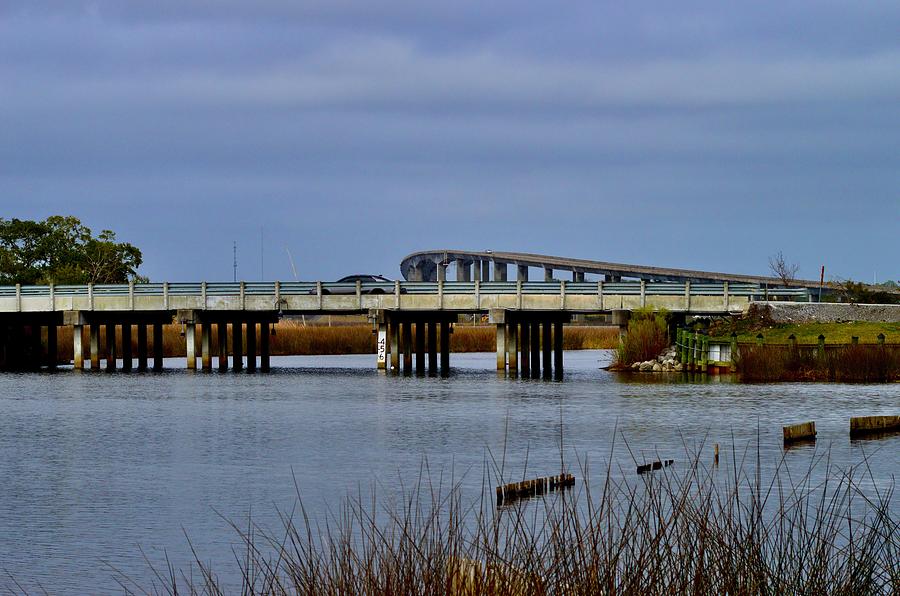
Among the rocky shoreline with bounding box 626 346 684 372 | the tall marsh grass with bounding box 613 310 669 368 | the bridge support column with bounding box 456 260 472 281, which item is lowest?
the rocky shoreline with bounding box 626 346 684 372

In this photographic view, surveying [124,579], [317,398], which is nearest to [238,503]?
[124,579]

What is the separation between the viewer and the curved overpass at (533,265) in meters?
124

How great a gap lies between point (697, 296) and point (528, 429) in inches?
1132

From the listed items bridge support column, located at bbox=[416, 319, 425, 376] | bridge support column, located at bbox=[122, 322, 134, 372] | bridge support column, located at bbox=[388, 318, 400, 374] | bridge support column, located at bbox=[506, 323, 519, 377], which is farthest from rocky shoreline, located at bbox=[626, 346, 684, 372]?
bridge support column, located at bbox=[122, 322, 134, 372]

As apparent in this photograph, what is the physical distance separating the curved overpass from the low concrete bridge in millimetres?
37414

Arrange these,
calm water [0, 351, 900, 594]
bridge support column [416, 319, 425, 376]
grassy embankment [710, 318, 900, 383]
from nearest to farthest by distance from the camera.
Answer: calm water [0, 351, 900, 594] < grassy embankment [710, 318, 900, 383] < bridge support column [416, 319, 425, 376]

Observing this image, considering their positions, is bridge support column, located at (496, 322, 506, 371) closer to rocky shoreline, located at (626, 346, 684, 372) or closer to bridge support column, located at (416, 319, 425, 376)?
bridge support column, located at (416, 319, 425, 376)

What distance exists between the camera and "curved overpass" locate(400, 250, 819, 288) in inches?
4893

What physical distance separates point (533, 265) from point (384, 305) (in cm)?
7782

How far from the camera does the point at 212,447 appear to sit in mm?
33906

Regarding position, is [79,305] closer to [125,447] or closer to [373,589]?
[125,447]

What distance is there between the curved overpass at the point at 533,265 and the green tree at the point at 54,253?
30.0m

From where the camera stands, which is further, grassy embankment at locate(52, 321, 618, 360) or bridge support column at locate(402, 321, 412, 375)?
grassy embankment at locate(52, 321, 618, 360)

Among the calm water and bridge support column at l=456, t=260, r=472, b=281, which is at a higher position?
bridge support column at l=456, t=260, r=472, b=281
